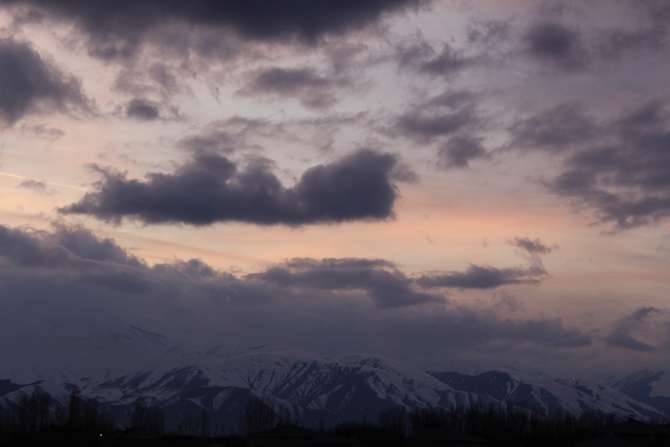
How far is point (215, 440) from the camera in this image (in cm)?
19962

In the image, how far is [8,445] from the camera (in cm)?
17962

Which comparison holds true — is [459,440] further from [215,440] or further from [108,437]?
[108,437]

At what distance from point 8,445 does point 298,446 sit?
5322 centimetres

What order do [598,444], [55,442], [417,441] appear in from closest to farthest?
[598,444], [417,441], [55,442]

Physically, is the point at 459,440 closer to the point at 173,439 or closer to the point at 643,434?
the point at 643,434

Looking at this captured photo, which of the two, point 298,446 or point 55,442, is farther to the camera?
point 55,442

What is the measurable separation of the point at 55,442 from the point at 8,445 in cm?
1016

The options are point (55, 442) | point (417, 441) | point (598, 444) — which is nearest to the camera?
point (598, 444)

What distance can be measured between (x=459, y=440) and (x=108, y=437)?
232 feet

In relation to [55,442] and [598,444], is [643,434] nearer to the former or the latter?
[598,444]

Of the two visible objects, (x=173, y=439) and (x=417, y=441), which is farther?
(x=173, y=439)

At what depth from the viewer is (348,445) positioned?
169000mm

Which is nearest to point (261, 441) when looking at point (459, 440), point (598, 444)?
point (459, 440)

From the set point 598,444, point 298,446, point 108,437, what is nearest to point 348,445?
point 298,446
